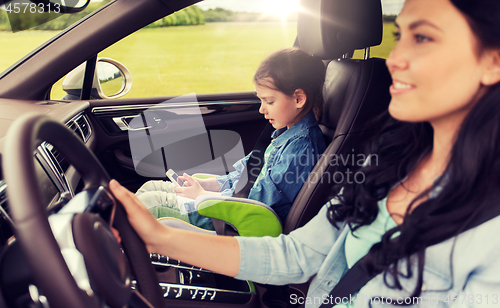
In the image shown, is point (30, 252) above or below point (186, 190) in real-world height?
above

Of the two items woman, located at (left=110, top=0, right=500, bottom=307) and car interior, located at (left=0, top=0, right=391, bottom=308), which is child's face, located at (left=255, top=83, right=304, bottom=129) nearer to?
car interior, located at (left=0, top=0, right=391, bottom=308)

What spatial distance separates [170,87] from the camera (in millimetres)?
3141

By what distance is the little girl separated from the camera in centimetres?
148

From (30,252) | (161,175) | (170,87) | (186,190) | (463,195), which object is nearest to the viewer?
(30,252)

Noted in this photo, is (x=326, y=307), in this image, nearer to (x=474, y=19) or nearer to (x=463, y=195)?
(x=463, y=195)

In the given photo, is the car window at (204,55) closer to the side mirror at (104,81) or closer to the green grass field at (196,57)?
the green grass field at (196,57)

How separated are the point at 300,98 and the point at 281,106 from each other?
89 mm

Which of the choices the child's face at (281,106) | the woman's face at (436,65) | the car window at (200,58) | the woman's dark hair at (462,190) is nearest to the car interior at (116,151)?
the child's face at (281,106)

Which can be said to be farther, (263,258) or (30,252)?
(263,258)

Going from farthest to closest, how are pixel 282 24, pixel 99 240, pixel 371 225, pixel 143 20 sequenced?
pixel 282 24
pixel 143 20
pixel 371 225
pixel 99 240

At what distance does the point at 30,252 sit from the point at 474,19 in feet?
2.63

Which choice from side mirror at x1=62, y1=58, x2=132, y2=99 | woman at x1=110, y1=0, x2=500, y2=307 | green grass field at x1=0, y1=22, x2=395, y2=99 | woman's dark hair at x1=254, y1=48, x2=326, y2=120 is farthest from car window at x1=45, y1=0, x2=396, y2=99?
woman at x1=110, y1=0, x2=500, y2=307

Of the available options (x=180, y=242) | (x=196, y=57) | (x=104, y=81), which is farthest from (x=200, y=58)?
(x=180, y=242)

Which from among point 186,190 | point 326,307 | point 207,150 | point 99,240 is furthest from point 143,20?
point 326,307
